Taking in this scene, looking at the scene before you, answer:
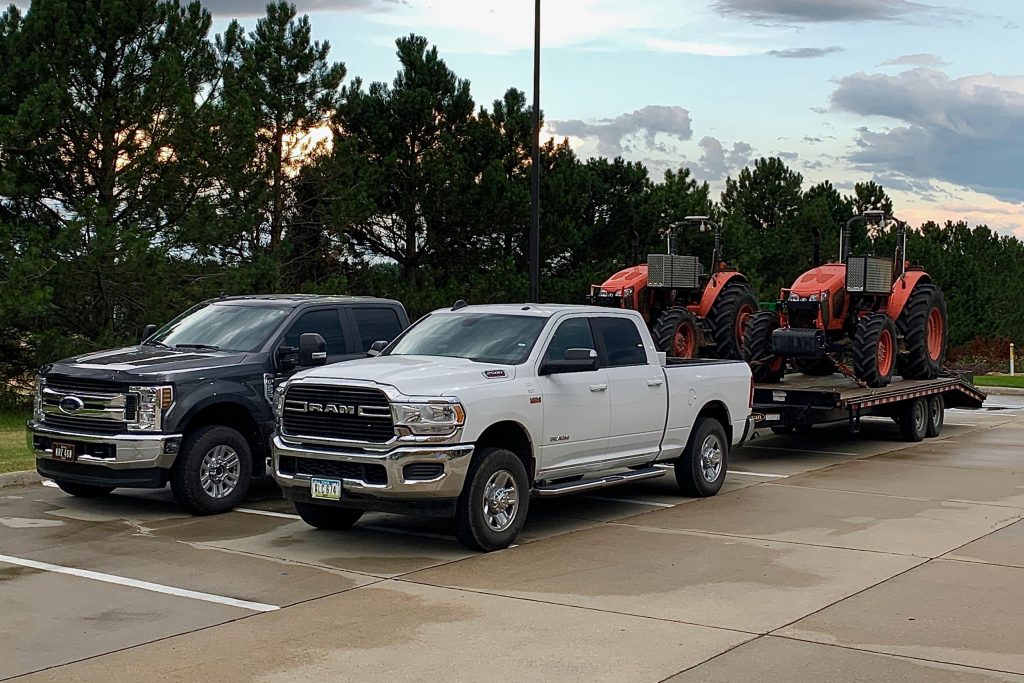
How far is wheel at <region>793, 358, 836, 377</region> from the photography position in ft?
65.7

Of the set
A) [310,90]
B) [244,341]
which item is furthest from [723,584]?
[310,90]

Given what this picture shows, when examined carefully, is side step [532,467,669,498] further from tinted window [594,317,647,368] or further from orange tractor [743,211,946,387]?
orange tractor [743,211,946,387]

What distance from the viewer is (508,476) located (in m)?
10.2

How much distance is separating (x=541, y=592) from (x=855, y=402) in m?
8.72

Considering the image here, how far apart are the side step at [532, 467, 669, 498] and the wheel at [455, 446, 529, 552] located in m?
0.36

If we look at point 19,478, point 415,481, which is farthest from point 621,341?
point 19,478

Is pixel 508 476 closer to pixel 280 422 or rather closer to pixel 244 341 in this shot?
pixel 280 422

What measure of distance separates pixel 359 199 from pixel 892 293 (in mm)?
13711

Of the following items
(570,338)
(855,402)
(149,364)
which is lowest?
(855,402)

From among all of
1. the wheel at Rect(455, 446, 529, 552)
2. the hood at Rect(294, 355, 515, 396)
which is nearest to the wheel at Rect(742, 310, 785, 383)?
the hood at Rect(294, 355, 515, 396)

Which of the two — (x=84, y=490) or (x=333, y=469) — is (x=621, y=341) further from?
(x=84, y=490)

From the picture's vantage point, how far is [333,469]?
32.7ft

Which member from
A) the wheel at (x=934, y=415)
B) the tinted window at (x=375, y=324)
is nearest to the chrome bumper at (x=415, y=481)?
the tinted window at (x=375, y=324)

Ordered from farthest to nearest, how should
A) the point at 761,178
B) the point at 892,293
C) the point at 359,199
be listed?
1. the point at 761,178
2. the point at 359,199
3. the point at 892,293
